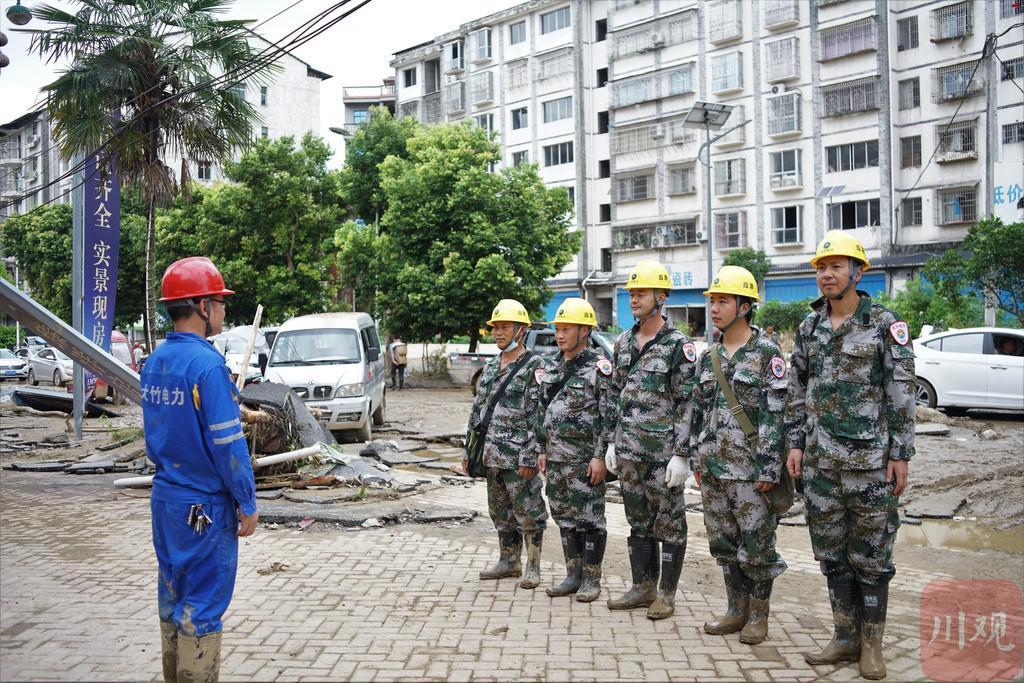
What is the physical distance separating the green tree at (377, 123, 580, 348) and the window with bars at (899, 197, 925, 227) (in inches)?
589

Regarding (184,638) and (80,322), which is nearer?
(184,638)

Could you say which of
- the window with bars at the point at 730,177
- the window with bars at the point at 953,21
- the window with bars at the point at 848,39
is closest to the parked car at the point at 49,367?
the window with bars at the point at 730,177

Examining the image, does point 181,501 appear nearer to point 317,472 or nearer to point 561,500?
point 561,500

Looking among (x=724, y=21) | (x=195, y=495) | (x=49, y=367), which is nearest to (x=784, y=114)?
(x=724, y=21)

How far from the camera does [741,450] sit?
496 centimetres

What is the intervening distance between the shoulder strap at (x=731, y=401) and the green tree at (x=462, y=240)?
818 inches

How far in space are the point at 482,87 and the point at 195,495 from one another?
48837 millimetres

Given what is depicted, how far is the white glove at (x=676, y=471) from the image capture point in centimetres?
522

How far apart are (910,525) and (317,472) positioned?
21.0 ft

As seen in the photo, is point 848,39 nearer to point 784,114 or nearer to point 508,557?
point 784,114

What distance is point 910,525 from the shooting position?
8.71m

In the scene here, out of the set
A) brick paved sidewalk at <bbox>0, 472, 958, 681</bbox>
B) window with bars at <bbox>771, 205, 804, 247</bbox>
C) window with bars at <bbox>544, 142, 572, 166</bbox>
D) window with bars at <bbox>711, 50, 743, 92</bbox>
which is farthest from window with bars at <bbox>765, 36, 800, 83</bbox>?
brick paved sidewalk at <bbox>0, 472, 958, 681</bbox>

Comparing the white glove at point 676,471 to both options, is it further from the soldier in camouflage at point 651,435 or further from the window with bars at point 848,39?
the window with bars at point 848,39

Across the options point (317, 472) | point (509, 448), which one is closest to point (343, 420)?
point (317, 472)
